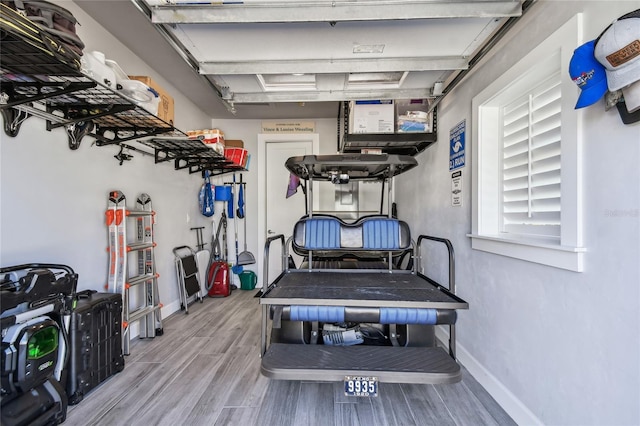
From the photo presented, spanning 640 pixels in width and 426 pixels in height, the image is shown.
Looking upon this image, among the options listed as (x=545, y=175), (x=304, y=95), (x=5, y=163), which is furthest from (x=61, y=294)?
(x=545, y=175)

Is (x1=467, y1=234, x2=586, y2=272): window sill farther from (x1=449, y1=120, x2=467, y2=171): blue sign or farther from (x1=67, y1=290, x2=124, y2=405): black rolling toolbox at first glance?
(x1=67, y1=290, x2=124, y2=405): black rolling toolbox

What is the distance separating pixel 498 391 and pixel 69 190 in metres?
3.54

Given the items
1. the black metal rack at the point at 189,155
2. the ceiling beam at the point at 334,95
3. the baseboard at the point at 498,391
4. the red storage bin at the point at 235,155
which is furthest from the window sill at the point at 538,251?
the red storage bin at the point at 235,155

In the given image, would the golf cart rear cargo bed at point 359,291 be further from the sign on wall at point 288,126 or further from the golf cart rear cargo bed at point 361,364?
the sign on wall at point 288,126

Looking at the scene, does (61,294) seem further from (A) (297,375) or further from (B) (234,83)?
(B) (234,83)

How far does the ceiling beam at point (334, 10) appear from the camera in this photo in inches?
63.7

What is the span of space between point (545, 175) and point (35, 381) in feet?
10.4

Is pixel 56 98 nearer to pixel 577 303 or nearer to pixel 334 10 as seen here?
pixel 334 10

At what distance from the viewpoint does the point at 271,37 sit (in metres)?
1.94

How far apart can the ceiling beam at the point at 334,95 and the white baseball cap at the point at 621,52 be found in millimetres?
1825

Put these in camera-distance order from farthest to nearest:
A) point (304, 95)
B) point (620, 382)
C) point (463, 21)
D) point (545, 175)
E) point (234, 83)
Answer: point (304, 95) → point (234, 83) → point (463, 21) → point (545, 175) → point (620, 382)

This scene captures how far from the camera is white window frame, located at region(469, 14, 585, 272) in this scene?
4.31 feet

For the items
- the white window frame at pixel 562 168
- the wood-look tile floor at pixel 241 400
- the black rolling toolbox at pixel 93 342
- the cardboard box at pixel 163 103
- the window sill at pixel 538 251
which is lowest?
the wood-look tile floor at pixel 241 400

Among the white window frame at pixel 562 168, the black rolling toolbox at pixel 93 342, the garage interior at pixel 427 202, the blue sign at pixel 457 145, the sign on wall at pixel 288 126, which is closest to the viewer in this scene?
the garage interior at pixel 427 202
